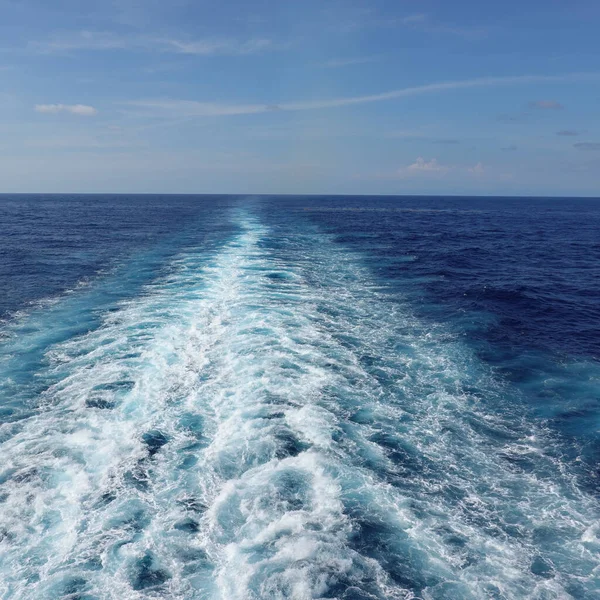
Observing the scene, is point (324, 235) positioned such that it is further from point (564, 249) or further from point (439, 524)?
point (439, 524)

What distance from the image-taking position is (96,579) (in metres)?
10.8

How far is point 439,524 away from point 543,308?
91.7 ft

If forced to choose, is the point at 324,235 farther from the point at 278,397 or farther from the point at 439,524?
the point at 439,524

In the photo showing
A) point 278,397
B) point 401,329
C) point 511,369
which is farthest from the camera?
point 401,329

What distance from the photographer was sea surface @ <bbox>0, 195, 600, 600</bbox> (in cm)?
1128

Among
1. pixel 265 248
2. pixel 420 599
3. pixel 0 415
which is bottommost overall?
pixel 420 599

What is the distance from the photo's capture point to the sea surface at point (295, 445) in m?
11.3

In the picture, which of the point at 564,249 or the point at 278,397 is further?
the point at 564,249

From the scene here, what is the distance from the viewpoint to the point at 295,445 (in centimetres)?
1633

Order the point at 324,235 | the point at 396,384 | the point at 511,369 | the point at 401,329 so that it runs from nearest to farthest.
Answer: the point at 396,384
the point at 511,369
the point at 401,329
the point at 324,235

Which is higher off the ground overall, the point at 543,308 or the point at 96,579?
the point at 543,308

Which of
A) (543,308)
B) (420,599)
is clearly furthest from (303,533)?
(543,308)

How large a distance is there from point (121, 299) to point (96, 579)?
26.3 metres

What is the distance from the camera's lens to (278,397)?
64.7ft
